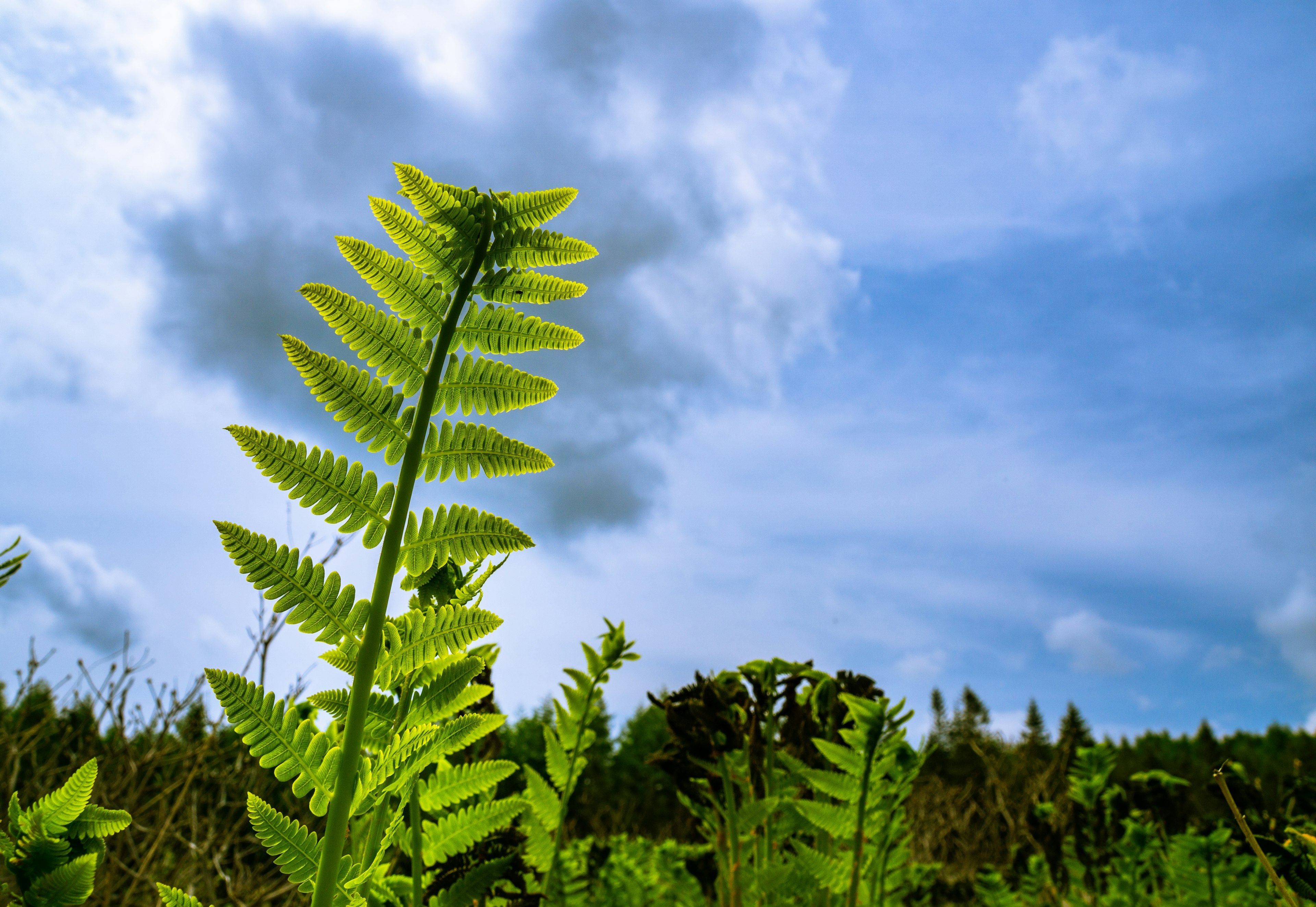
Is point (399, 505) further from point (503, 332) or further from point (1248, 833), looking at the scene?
point (1248, 833)

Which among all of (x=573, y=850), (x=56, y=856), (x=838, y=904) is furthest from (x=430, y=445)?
(x=573, y=850)

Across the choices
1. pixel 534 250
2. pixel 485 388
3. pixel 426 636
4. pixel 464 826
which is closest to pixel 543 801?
pixel 464 826

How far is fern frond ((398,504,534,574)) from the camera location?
816 millimetres

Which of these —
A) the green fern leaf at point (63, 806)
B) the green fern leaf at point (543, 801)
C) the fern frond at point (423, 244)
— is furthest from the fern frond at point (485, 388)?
the green fern leaf at point (543, 801)

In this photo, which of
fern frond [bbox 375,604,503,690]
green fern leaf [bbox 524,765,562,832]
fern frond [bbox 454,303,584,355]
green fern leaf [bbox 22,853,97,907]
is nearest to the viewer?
green fern leaf [bbox 22,853,97,907]

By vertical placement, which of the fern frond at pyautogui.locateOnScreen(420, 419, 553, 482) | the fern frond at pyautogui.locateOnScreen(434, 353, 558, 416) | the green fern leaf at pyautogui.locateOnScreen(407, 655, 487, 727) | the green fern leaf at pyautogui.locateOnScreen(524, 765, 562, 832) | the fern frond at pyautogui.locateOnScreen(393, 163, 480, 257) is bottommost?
the green fern leaf at pyautogui.locateOnScreen(524, 765, 562, 832)

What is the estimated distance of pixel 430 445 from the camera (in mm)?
860

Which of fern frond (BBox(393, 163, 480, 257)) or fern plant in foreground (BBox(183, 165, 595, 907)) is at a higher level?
fern frond (BBox(393, 163, 480, 257))

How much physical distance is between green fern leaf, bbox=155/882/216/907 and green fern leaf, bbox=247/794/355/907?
77 millimetres

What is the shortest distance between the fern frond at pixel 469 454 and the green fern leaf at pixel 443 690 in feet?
0.70

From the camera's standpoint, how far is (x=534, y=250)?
0.93 meters

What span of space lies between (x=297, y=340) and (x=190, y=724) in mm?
4656

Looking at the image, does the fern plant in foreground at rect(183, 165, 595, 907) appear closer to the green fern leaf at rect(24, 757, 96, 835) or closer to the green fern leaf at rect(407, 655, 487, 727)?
the green fern leaf at rect(407, 655, 487, 727)

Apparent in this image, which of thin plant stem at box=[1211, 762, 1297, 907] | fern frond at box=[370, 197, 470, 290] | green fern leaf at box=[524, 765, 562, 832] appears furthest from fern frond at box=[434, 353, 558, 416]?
green fern leaf at box=[524, 765, 562, 832]
